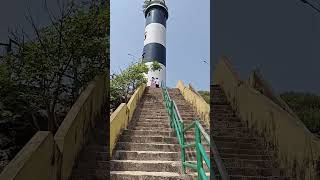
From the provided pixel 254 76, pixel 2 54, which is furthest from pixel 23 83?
pixel 254 76

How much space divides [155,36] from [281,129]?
702 inches

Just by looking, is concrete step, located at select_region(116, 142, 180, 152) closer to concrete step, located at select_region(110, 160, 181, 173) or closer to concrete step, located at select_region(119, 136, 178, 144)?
concrete step, located at select_region(119, 136, 178, 144)

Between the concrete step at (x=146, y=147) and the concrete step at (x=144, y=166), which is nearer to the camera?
the concrete step at (x=144, y=166)

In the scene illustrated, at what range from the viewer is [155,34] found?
77.4 feet

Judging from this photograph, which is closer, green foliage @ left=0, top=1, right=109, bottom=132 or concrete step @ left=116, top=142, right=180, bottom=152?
concrete step @ left=116, top=142, right=180, bottom=152

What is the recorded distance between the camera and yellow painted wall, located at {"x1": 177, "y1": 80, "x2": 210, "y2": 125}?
28.7ft

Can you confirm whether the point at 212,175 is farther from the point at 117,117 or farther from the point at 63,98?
the point at 63,98

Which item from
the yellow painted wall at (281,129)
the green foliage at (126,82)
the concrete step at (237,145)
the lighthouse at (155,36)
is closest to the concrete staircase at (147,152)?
the concrete step at (237,145)

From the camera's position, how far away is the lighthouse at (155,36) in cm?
2109

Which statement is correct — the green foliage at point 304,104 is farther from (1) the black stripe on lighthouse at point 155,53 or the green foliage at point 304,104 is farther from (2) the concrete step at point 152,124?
(1) the black stripe on lighthouse at point 155,53

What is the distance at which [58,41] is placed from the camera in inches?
346

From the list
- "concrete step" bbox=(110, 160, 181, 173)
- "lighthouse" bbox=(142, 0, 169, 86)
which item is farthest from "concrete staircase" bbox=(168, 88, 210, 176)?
"lighthouse" bbox=(142, 0, 169, 86)

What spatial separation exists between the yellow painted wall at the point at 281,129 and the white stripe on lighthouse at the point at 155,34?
14.2m

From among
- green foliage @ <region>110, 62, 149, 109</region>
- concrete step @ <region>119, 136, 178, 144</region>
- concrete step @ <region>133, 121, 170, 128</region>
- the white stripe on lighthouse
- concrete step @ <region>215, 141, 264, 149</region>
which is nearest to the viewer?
concrete step @ <region>215, 141, 264, 149</region>
